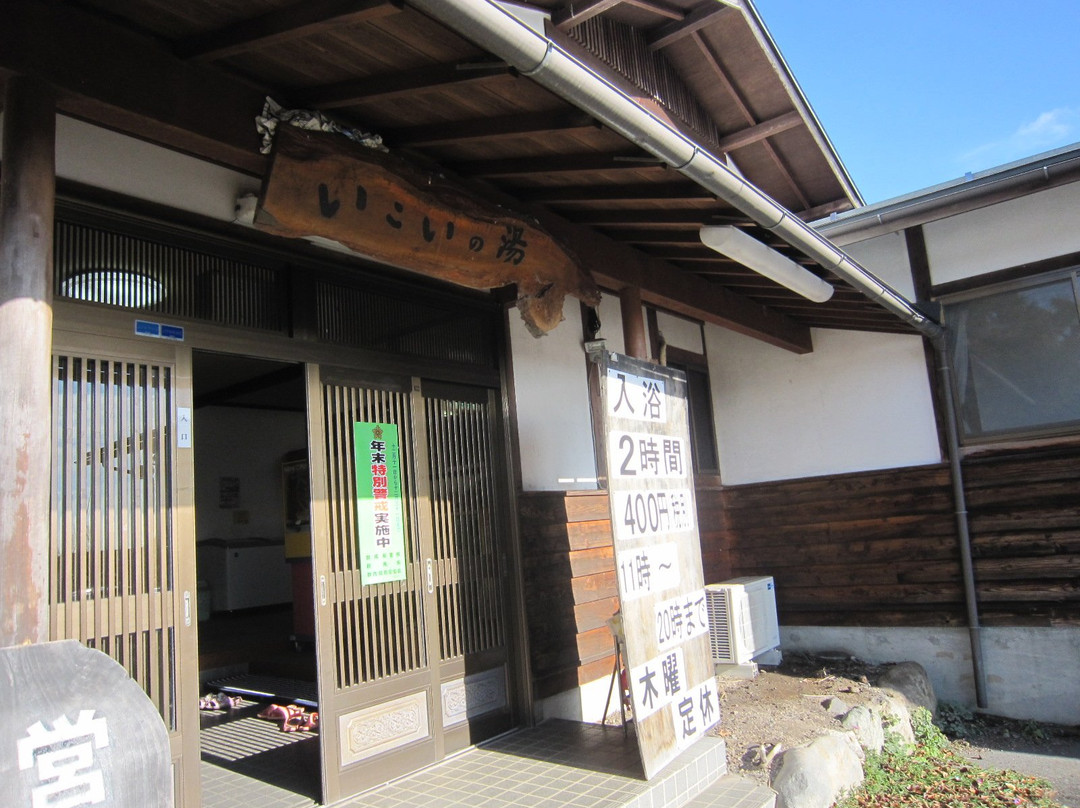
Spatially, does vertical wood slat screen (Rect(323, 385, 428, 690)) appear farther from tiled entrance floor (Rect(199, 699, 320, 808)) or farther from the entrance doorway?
tiled entrance floor (Rect(199, 699, 320, 808))

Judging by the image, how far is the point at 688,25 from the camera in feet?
21.0

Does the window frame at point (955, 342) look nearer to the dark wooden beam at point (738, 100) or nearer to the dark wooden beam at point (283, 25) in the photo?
the dark wooden beam at point (738, 100)

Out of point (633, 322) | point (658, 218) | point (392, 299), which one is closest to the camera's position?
point (658, 218)

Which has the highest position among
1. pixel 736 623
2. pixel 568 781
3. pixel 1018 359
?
pixel 1018 359

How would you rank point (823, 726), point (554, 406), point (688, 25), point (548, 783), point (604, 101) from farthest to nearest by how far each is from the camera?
1. point (688, 25)
2. point (554, 406)
3. point (823, 726)
4. point (548, 783)
5. point (604, 101)

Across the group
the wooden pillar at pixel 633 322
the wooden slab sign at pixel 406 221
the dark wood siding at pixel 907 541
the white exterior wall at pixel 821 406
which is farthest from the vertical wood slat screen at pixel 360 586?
the white exterior wall at pixel 821 406

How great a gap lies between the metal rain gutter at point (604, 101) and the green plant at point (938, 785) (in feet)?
11.9

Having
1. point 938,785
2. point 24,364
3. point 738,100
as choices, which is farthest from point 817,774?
point 738,100

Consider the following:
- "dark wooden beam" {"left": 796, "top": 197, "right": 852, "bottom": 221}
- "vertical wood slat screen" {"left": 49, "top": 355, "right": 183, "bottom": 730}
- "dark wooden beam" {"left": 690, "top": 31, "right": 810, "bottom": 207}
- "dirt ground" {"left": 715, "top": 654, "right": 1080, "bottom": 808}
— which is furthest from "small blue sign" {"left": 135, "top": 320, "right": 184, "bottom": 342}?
"dark wooden beam" {"left": 796, "top": 197, "right": 852, "bottom": 221}

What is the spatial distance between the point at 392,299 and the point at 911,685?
562 centimetres

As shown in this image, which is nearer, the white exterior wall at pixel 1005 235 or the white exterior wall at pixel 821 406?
the white exterior wall at pixel 1005 235

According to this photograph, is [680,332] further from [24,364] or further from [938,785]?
[24,364]

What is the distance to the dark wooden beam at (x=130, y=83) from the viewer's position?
106 inches

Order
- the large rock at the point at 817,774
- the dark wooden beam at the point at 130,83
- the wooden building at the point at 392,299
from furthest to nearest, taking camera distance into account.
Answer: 1. the large rock at the point at 817,774
2. the wooden building at the point at 392,299
3. the dark wooden beam at the point at 130,83
